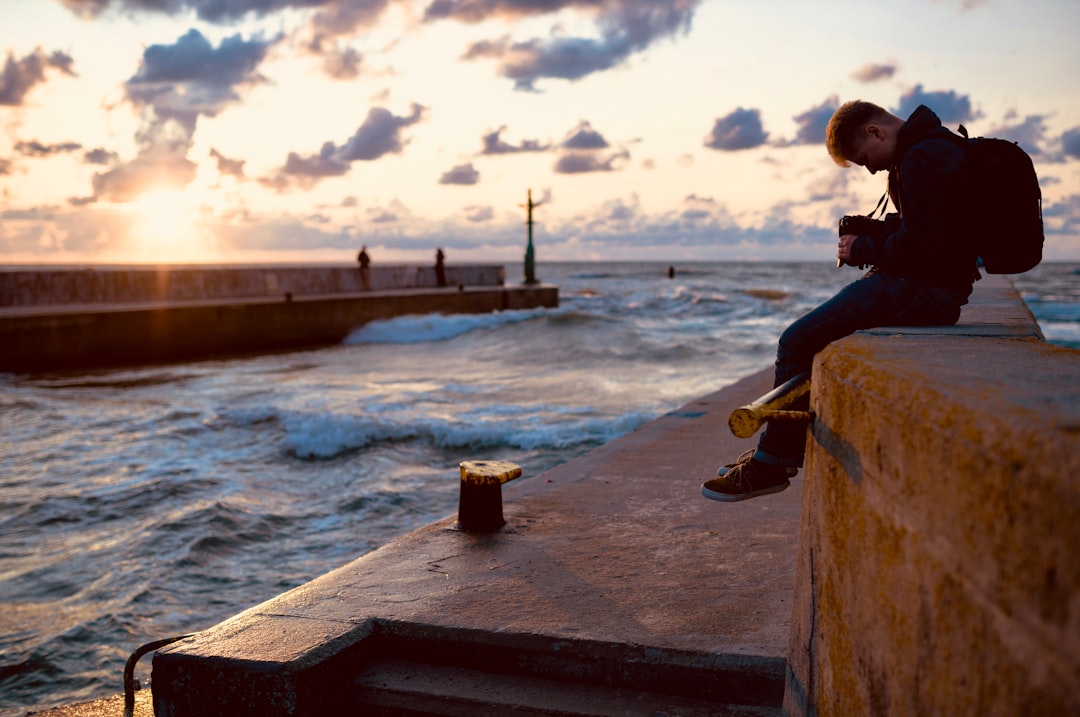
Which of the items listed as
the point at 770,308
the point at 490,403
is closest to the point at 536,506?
the point at 490,403

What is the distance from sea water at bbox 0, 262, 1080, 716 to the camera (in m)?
4.77

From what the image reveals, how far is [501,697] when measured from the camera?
99.3 inches

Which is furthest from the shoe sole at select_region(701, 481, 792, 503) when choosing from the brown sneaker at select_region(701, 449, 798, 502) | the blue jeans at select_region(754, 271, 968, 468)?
the blue jeans at select_region(754, 271, 968, 468)

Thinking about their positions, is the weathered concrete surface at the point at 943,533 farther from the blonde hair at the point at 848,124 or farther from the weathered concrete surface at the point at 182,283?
the weathered concrete surface at the point at 182,283

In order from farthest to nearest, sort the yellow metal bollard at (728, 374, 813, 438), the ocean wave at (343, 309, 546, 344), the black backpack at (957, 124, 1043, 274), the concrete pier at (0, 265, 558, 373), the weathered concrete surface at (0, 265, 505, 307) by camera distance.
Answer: the ocean wave at (343, 309, 546, 344)
the weathered concrete surface at (0, 265, 505, 307)
the concrete pier at (0, 265, 558, 373)
the black backpack at (957, 124, 1043, 274)
the yellow metal bollard at (728, 374, 813, 438)

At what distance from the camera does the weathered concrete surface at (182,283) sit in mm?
20844

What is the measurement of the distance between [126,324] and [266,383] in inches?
240

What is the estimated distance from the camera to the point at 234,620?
9.78 ft

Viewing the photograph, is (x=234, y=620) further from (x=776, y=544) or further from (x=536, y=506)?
(x=776, y=544)

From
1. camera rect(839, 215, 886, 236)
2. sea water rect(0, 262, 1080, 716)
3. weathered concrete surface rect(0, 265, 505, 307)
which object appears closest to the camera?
camera rect(839, 215, 886, 236)

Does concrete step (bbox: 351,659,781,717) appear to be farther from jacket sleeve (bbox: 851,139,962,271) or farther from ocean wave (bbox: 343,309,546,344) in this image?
ocean wave (bbox: 343,309,546,344)

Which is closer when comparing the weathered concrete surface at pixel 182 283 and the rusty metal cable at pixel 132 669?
the rusty metal cable at pixel 132 669

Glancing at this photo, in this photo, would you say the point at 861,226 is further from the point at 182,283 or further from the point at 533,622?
the point at 182,283

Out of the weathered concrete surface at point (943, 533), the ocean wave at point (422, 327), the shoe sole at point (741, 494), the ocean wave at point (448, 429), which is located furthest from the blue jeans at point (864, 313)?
the ocean wave at point (422, 327)
